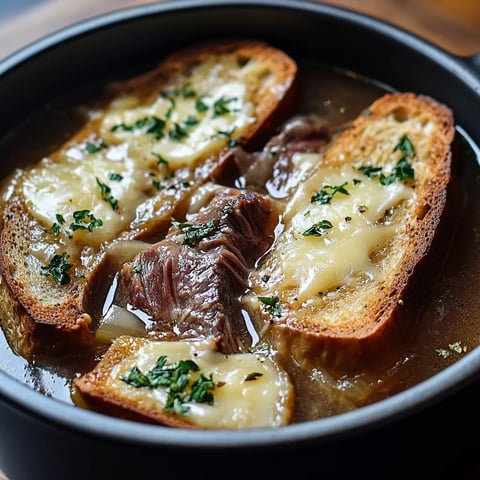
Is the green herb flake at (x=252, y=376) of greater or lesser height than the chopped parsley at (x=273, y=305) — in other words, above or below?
above

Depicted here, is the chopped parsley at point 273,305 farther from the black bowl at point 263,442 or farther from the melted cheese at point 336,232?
the black bowl at point 263,442

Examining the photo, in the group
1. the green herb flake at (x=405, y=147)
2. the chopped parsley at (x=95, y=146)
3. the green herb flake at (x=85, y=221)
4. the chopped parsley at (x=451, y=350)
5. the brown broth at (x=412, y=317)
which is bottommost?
the chopped parsley at (x=451, y=350)

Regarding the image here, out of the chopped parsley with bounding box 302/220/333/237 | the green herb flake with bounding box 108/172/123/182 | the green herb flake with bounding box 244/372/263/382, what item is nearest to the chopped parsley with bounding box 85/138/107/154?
the green herb flake with bounding box 108/172/123/182

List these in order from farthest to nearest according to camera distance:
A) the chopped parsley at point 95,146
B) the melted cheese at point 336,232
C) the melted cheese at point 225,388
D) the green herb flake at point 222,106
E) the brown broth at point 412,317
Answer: the green herb flake at point 222,106, the chopped parsley at point 95,146, the melted cheese at point 336,232, the brown broth at point 412,317, the melted cheese at point 225,388

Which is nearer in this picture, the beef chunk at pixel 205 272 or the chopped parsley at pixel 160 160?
the beef chunk at pixel 205 272

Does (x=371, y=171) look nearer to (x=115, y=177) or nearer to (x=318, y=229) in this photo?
(x=318, y=229)

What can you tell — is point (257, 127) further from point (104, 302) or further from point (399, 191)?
point (104, 302)

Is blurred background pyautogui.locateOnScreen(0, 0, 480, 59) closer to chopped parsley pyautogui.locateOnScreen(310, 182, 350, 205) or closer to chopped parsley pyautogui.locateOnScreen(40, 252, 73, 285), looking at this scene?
chopped parsley pyautogui.locateOnScreen(310, 182, 350, 205)

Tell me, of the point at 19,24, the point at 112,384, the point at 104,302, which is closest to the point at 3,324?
the point at 104,302

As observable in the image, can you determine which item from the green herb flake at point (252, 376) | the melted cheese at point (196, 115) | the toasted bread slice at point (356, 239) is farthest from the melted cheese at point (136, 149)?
the green herb flake at point (252, 376)
